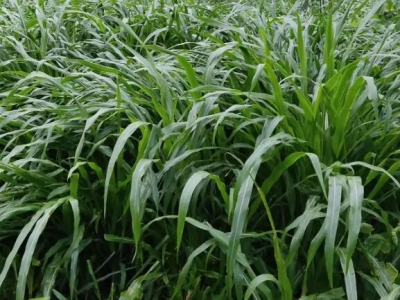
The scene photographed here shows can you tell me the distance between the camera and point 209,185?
6.14 ft

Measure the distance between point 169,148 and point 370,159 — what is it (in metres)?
0.61

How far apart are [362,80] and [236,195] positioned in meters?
0.57

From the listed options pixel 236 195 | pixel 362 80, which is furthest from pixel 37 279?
pixel 362 80

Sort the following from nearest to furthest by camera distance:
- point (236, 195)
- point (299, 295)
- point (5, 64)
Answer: point (236, 195)
point (299, 295)
point (5, 64)

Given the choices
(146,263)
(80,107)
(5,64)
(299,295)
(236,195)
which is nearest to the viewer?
(236,195)

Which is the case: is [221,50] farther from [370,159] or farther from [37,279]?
[37,279]

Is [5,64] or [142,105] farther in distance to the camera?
[5,64]

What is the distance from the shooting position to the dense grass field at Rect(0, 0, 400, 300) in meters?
1.63

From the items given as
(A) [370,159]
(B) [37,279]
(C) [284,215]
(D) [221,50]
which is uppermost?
(D) [221,50]

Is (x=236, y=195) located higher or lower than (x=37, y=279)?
higher

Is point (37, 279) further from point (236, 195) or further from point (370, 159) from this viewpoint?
point (370, 159)

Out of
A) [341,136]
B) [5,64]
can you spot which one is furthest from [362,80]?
[5,64]

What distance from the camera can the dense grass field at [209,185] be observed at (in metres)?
1.63

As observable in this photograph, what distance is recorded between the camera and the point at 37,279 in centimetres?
185
